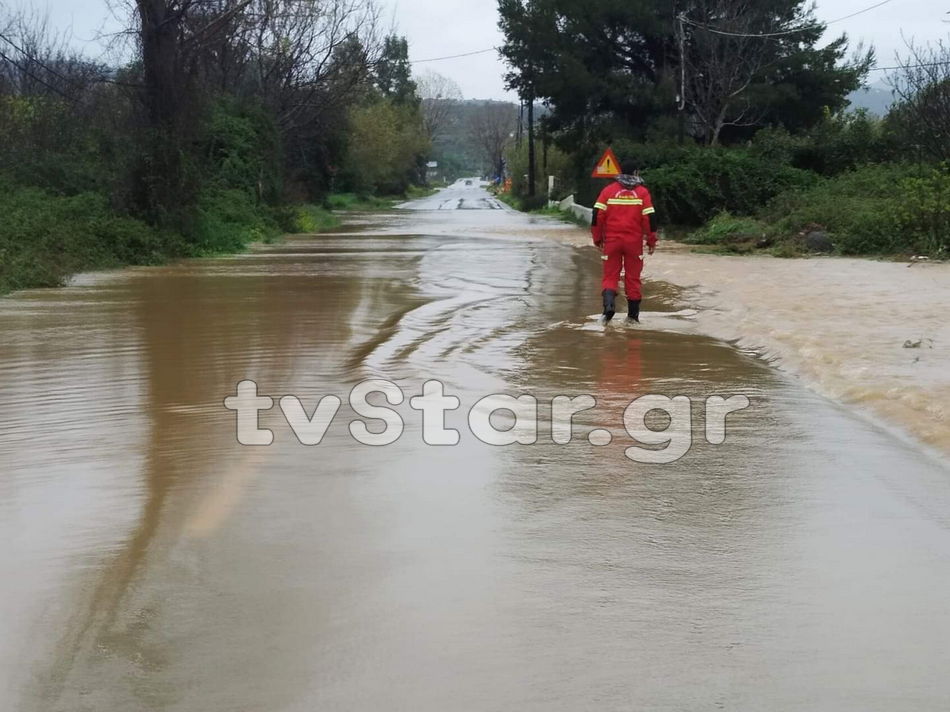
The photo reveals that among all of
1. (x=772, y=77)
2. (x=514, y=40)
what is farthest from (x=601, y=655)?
(x=514, y=40)

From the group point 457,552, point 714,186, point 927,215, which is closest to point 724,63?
point 714,186

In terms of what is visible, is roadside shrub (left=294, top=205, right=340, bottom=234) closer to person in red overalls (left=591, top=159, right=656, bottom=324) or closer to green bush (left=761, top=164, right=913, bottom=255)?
green bush (left=761, top=164, right=913, bottom=255)

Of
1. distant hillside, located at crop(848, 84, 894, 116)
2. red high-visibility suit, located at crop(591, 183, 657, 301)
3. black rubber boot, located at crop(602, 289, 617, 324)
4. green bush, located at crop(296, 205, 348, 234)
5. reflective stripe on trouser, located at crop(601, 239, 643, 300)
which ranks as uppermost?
distant hillside, located at crop(848, 84, 894, 116)

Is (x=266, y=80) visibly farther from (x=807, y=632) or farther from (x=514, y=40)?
(x=807, y=632)

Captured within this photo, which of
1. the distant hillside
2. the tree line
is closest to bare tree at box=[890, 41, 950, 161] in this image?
the distant hillside

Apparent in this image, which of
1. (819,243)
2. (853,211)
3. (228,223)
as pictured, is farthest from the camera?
(228,223)

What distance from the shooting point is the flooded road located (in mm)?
4215

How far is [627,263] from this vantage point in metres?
13.6

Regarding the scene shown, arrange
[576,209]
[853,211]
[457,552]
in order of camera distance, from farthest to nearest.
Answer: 1. [576,209]
2. [853,211]
3. [457,552]

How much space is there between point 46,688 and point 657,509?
318 cm

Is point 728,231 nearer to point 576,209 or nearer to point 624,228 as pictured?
point 624,228

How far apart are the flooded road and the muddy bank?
1.52ft

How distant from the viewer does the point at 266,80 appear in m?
47.9

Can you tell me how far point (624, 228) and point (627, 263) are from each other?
1.30 feet
